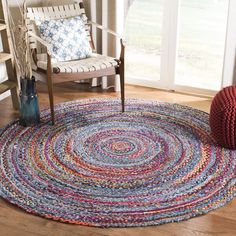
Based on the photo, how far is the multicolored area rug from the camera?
2.35 meters

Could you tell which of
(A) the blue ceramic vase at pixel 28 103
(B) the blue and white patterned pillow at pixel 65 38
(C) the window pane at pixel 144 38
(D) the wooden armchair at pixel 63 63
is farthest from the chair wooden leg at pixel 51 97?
(C) the window pane at pixel 144 38

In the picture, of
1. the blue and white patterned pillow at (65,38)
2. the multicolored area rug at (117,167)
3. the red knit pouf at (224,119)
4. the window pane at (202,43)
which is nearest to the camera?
the multicolored area rug at (117,167)

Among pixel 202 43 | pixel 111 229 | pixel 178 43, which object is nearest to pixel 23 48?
pixel 178 43

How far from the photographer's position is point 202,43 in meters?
3.79

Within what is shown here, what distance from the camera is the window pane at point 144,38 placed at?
3854 millimetres

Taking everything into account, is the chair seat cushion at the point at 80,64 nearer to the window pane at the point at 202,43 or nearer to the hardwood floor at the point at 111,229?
the window pane at the point at 202,43

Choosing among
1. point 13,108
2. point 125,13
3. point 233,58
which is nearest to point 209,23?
point 233,58

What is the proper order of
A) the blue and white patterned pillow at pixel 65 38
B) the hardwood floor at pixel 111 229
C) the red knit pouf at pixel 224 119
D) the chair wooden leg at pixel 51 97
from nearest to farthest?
the hardwood floor at pixel 111 229, the red knit pouf at pixel 224 119, the chair wooden leg at pixel 51 97, the blue and white patterned pillow at pixel 65 38

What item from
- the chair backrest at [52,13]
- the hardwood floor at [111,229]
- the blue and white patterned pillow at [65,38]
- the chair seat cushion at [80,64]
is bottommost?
the hardwood floor at [111,229]

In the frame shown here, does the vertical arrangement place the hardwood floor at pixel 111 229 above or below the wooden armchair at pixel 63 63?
below

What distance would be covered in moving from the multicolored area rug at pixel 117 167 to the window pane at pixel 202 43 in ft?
1.52

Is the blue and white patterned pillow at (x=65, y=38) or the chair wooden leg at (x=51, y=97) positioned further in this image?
the blue and white patterned pillow at (x=65, y=38)

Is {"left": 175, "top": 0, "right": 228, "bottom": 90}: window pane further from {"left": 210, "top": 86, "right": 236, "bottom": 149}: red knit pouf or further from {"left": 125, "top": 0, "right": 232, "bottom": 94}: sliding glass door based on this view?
{"left": 210, "top": 86, "right": 236, "bottom": 149}: red knit pouf

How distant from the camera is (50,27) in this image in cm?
352
